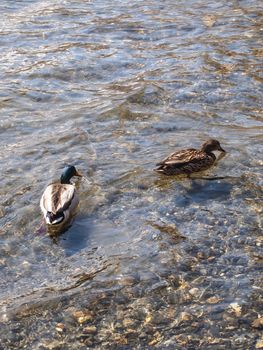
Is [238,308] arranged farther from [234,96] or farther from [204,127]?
[234,96]

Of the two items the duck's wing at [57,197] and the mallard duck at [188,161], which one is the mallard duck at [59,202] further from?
the mallard duck at [188,161]

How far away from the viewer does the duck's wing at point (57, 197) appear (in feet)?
27.0

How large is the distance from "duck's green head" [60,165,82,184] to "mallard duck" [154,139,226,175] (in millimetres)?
1046

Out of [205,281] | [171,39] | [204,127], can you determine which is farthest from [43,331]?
[171,39]

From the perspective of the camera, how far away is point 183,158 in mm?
9305

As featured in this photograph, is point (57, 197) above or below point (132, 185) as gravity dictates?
above

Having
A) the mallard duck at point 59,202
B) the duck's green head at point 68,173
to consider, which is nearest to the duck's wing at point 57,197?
the mallard duck at point 59,202

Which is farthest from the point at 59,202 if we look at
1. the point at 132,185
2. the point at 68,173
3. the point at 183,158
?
the point at 183,158

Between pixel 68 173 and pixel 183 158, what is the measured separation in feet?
4.81

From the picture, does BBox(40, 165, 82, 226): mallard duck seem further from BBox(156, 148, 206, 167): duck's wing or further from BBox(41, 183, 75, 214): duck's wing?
BBox(156, 148, 206, 167): duck's wing

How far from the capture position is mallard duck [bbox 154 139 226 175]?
9.19m

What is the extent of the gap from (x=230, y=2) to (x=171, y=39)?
3410 mm

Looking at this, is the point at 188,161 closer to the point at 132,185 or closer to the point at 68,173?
the point at 132,185

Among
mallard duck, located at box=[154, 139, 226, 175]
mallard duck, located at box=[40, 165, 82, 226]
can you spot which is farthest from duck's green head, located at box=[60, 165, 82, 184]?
mallard duck, located at box=[154, 139, 226, 175]
